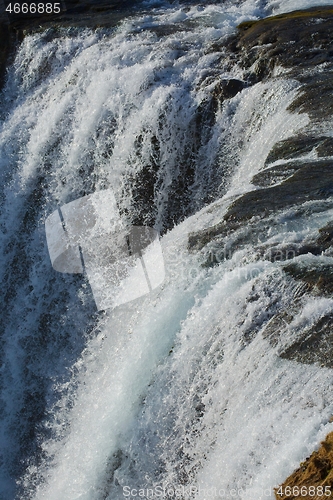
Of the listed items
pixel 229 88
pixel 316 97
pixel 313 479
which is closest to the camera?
pixel 313 479

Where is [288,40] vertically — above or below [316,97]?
above

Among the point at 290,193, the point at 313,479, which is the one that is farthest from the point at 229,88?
the point at 313,479

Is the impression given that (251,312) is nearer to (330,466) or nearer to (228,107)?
(330,466)

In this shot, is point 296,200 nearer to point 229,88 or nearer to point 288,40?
point 229,88

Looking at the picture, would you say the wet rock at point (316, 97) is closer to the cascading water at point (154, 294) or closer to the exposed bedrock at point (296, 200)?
the exposed bedrock at point (296, 200)

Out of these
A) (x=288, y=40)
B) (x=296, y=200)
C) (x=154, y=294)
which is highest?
(x=288, y=40)

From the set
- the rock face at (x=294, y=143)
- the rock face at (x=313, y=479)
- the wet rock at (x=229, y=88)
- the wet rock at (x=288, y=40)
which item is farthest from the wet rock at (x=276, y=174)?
the rock face at (x=313, y=479)
